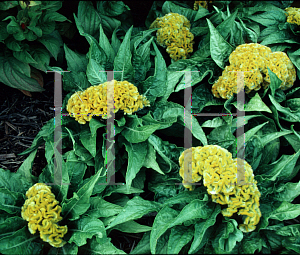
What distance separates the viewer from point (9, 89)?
10.1 feet

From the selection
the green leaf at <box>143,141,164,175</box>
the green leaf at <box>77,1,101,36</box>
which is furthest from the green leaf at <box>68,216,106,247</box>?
the green leaf at <box>77,1,101,36</box>

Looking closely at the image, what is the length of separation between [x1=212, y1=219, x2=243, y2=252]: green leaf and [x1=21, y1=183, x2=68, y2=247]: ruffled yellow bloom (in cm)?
109

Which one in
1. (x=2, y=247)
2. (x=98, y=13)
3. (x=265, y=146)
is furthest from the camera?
(x=98, y=13)

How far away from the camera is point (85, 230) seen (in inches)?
81.6

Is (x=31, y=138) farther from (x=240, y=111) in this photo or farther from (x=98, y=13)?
(x=240, y=111)

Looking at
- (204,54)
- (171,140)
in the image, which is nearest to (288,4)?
(204,54)

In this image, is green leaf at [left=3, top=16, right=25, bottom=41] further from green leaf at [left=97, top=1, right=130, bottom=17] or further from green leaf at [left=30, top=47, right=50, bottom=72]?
green leaf at [left=97, top=1, right=130, bottom=17]

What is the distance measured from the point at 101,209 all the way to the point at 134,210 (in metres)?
0.25

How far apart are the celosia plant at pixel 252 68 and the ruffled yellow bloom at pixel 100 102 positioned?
81cm

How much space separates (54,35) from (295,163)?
8.16 feet

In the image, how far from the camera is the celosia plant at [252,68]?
2.44 meters

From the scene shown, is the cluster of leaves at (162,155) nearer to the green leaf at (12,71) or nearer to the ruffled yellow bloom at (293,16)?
the ruffled yellow bloom at (293,16)

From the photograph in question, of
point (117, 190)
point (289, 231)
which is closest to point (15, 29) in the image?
point (117, 190)

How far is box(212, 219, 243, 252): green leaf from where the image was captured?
196 cm
